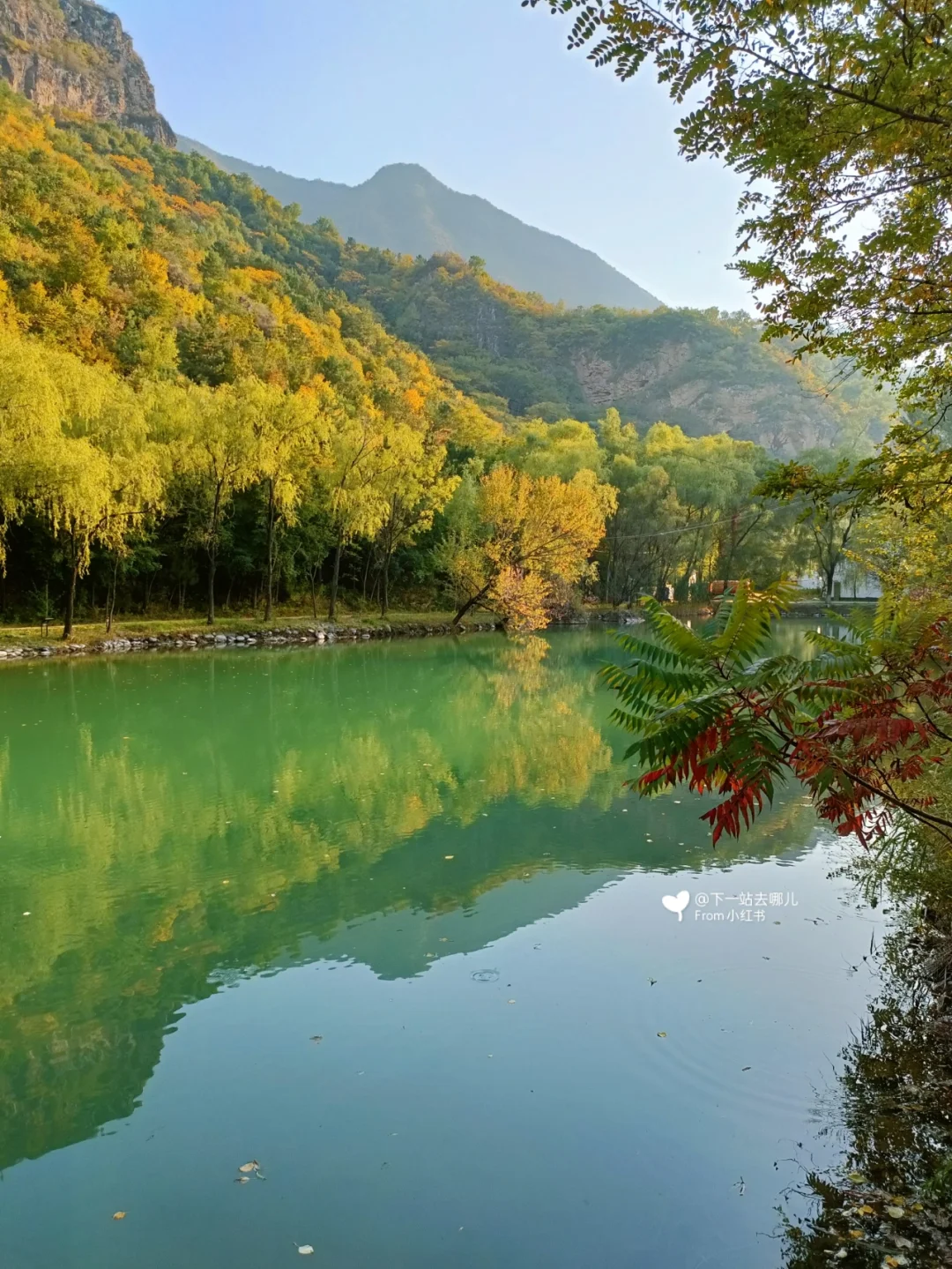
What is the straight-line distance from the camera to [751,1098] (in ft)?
13.3

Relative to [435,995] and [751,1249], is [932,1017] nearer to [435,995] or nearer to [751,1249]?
[751,1249]

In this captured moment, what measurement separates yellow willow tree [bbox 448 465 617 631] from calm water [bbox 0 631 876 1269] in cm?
2322

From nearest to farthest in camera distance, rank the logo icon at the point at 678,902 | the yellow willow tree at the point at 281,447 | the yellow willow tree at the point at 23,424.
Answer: the logo icon at the point at 678,902 → the yellow willow tree at the point at 23,424 → the yellow willow tree at the point at 281,447

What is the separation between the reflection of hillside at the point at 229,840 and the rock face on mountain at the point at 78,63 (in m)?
83.7

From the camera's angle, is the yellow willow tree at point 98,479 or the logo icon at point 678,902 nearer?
the logo icon at point 678,902

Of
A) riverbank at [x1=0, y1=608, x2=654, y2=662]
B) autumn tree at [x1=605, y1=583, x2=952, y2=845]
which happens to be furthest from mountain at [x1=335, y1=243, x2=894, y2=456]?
autumn tree at [x1=605, y1=583, x2=952, y2=845]

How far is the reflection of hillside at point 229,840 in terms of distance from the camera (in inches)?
197

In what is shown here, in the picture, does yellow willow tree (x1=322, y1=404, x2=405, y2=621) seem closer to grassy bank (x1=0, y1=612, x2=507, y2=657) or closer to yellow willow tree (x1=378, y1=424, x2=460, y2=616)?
yellow willow tree (x1=378, y1=424, x2=460, y2=616)

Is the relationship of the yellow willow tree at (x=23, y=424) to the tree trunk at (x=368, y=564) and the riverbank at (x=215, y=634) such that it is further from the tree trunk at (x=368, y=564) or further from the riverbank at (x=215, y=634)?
the tree trunk at (x=368, y=564)

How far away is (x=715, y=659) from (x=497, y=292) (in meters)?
115

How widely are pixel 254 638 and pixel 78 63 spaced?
312 ft

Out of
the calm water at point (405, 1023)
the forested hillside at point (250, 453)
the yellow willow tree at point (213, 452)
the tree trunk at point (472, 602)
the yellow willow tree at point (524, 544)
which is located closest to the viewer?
the calm water at point (405, 1023)

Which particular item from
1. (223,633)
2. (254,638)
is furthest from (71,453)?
(254,638)

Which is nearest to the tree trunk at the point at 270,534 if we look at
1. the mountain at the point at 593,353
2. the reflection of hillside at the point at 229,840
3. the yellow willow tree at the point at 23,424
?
the yellow willow tree at the point at 23,424
